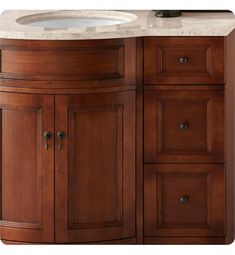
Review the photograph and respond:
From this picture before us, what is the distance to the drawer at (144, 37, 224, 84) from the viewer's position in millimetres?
5629

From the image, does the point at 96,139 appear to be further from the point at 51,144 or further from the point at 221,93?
the point at 221,93

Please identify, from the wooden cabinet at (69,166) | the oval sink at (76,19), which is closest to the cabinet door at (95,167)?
the wooden cabinet at (69,166)

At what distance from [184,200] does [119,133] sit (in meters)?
0.39

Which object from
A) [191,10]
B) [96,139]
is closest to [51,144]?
[96,139]

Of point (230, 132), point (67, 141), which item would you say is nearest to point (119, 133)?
point (67, 141)

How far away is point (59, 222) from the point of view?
18.8ft

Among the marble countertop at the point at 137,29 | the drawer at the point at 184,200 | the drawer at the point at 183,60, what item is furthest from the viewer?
the drawer at the point at 184,200

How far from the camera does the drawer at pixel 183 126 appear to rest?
5.68 metres

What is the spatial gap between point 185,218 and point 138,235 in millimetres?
210

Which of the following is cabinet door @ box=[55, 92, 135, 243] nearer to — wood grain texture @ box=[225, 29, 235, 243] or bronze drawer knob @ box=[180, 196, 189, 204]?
bronze drawer knob @ box=[180, 196, 189, 204]

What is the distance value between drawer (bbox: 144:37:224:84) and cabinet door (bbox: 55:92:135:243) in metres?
0.15

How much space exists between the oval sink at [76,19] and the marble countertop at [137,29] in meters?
0.20

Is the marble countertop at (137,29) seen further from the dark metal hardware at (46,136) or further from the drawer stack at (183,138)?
the dark metal hardware at (46,136)

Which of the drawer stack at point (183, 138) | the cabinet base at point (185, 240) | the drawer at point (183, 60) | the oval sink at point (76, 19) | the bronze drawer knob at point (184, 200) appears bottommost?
the cabinet base at point (185, 240)
